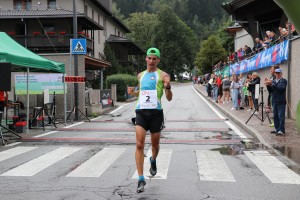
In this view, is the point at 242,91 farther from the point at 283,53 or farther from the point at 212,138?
the point at 212,138

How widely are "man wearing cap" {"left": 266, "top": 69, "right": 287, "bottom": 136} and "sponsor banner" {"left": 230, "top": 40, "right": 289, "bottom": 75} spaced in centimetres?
435

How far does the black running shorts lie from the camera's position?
566cm

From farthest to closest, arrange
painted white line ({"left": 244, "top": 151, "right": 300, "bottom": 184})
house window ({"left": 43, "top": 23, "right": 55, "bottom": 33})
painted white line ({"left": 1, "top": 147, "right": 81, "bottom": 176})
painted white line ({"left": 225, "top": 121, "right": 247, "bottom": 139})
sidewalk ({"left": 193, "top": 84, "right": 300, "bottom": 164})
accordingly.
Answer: house window ({"left": 43, "top": 23, "right": 55, "bottom": 33})
painted white line ({"left": 225, "top": 121, "right": 247, "bottom": 139})
sidewalk ({"left": 193, "top": 84, "right": 300, "bottom": 164})
painted white line ({"left": 1, "top": 147, "right": 81, "bottom": 176})
painted white line ({"left": 244, "top": 151, "right": 300, "bottom": 184})

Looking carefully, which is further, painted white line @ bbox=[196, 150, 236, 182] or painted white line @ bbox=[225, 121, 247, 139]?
painted white line @ bbox=[225, 121, 247, 139]

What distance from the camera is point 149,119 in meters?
5.71

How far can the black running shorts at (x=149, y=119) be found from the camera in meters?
5.66

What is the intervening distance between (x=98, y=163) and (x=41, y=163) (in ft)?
3.70

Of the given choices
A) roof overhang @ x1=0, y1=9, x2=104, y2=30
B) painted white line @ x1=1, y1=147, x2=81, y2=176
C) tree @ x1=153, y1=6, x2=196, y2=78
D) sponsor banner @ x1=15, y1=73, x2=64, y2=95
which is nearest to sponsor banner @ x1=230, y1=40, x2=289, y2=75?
sponsor banner @ x1=15, y1=73, x2=64, y2=95

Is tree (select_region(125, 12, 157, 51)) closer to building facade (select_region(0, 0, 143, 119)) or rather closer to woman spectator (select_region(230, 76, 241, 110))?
building facade (select_region(0, 0, 143, 119))

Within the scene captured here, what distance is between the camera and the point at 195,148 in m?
9.58

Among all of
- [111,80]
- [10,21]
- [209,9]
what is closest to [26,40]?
[10,21]

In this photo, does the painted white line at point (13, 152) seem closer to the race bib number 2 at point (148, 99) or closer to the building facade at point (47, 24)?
the race bib number 2 at point (148, 99)

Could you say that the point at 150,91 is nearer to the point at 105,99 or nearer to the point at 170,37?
the point at 105,99

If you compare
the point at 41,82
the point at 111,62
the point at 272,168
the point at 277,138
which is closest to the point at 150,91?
the point at 272,168
